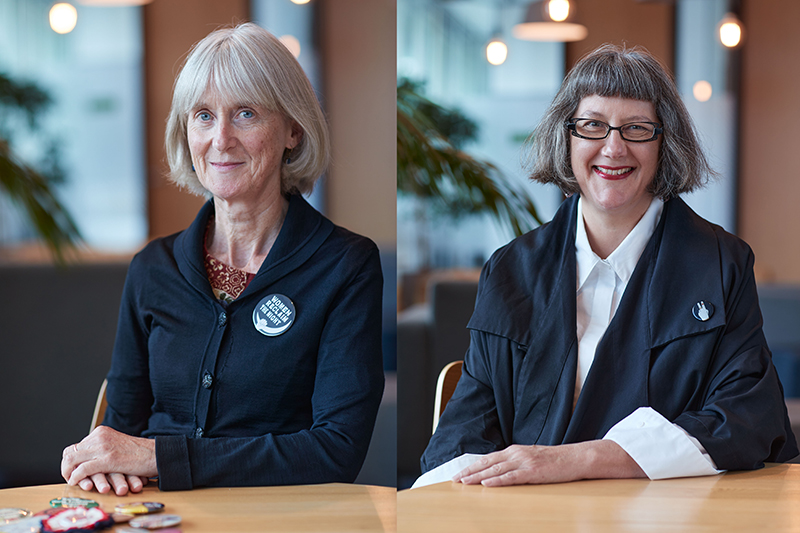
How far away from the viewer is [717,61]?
3053 mm

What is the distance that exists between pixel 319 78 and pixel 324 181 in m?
0.53

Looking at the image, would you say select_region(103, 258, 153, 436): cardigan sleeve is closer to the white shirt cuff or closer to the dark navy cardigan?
the dark navy cardigan

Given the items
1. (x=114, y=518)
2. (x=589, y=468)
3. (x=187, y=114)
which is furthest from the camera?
(x=187, y=114)

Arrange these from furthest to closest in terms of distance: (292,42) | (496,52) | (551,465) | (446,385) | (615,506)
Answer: (496,52)
(292,42)
(446,385)
(551,465)
(615,506)

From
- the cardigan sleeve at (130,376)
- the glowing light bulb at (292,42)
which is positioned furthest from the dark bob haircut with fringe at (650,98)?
the cardigan sleeve at (130,376)

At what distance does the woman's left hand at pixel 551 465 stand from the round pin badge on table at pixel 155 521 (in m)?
0.51

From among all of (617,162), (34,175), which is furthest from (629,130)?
(34,175)

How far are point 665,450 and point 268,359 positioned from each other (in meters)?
0.80

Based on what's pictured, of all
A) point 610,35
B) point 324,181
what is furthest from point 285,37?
point 610,35

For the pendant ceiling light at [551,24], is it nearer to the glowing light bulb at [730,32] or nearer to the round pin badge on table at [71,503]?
the glowing light bulb at [730,32]

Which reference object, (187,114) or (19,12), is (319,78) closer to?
(187,114)

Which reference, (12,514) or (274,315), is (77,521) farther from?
(274,315)

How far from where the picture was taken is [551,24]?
10.1ft

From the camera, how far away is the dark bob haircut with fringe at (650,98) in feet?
5.32
